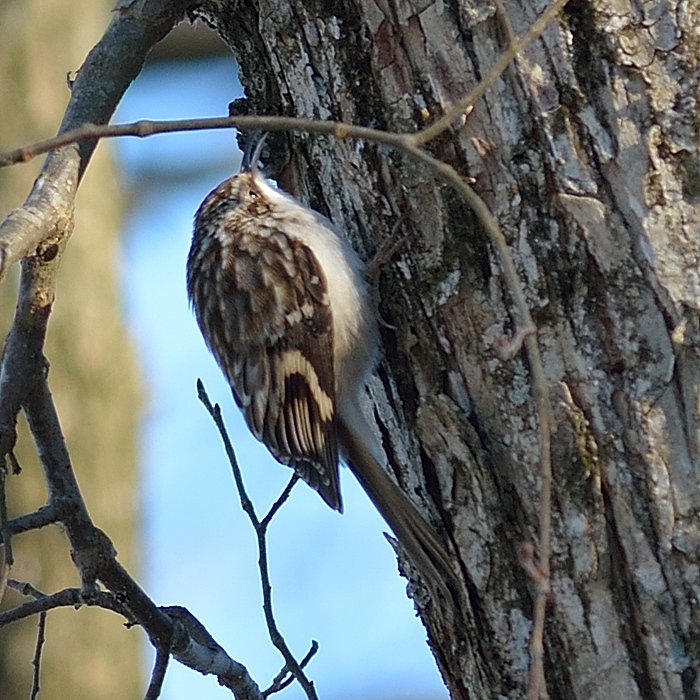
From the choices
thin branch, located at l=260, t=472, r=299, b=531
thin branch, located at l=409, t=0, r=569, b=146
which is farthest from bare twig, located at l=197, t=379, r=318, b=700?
thin branch, located at l=409, t=0, r=569, b=146

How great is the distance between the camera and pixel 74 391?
13.8 ft

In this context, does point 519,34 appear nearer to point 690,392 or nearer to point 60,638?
point 690,392

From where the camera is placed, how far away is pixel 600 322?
1688 millimetres

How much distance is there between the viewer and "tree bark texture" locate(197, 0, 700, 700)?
1.65 metres

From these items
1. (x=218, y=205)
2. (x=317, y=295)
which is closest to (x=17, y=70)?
(x=218, y=205)

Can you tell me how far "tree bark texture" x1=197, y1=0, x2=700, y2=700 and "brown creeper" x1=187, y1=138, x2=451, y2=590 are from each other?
0.26 meters

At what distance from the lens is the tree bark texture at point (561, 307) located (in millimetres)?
1649

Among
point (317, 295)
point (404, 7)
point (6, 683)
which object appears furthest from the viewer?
point (6, 683)

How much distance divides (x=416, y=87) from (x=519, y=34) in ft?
0.58

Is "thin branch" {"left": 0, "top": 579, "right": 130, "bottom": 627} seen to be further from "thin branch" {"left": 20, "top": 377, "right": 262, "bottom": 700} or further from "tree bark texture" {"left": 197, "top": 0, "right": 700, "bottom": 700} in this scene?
"tree bark texture" {"left": 197, "top": 0, "right": 700, "bottom": 700}

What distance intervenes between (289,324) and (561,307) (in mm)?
877

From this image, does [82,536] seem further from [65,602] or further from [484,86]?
[484,86]

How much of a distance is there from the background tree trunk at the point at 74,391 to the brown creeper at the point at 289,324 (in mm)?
1515

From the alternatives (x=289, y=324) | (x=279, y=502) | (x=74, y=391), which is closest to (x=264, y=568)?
(x=279, y=502)
